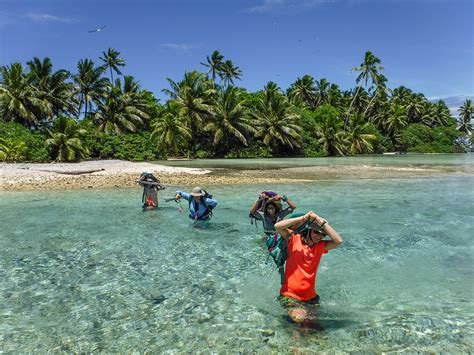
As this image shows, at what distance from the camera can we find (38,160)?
35531 mm

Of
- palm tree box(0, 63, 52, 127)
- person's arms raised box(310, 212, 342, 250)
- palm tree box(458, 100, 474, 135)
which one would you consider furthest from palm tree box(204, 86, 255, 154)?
palm tree box(458, 100, 474, 135)

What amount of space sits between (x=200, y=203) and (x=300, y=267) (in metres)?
5.38

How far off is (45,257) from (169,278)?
2789 mm

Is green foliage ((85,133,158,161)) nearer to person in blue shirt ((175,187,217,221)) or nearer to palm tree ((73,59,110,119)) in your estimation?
palm tree ((73,59,110,119))

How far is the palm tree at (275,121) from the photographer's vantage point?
52625 millimetres

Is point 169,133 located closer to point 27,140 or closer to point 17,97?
point 27,140

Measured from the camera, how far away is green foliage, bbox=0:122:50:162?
3544cm

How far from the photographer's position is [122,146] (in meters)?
44.5

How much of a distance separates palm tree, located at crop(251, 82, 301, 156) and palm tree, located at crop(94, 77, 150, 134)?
48.6 ft

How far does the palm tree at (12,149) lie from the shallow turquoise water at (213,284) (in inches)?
948

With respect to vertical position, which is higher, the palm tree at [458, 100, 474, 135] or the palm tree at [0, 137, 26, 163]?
the palm tree at [458, 100, 474, 135]

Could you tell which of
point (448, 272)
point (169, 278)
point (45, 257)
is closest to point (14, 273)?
point (45, 257)

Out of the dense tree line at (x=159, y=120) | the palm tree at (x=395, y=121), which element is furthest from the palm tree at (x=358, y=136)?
the palm tree at (x=395, y=121)

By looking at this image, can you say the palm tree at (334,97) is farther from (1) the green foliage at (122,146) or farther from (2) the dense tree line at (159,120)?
(1) the green foliage at (122,146)
